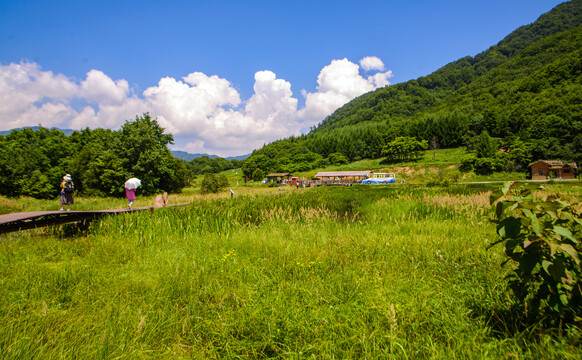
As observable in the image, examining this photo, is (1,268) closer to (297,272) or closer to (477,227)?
(297,272)

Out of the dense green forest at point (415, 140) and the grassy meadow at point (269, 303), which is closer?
the grassy meadow at point (269, 303)

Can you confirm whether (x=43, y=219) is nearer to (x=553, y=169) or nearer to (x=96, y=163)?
(x=96, y=163)

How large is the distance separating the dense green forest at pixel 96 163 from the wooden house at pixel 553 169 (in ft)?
224

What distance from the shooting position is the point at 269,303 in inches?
106

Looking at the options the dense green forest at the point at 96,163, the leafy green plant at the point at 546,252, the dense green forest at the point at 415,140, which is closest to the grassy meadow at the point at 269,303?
the leafy green plant at the point at 546,252

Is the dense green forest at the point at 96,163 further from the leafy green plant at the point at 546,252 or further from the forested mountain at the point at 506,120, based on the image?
the forested mountain at the point at 506,120

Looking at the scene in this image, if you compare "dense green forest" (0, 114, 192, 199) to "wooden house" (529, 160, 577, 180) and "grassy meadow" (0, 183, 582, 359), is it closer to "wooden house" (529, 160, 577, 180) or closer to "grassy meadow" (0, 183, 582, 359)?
"grassy meadow" (0, 183, 582, 359)

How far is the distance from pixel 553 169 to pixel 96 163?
7889 centimetres

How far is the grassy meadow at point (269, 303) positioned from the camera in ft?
6.63

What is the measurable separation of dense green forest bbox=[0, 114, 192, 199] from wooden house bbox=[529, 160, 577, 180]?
68182 mm

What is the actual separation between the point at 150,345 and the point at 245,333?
0.82 meters

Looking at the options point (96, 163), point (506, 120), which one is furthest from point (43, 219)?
point (506, 120)

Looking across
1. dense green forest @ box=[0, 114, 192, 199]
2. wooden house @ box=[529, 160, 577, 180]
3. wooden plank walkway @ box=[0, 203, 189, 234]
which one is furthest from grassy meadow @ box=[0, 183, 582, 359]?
wooden house @ box=[529, 160, 577, 180]

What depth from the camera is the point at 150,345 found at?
217 centimetres
